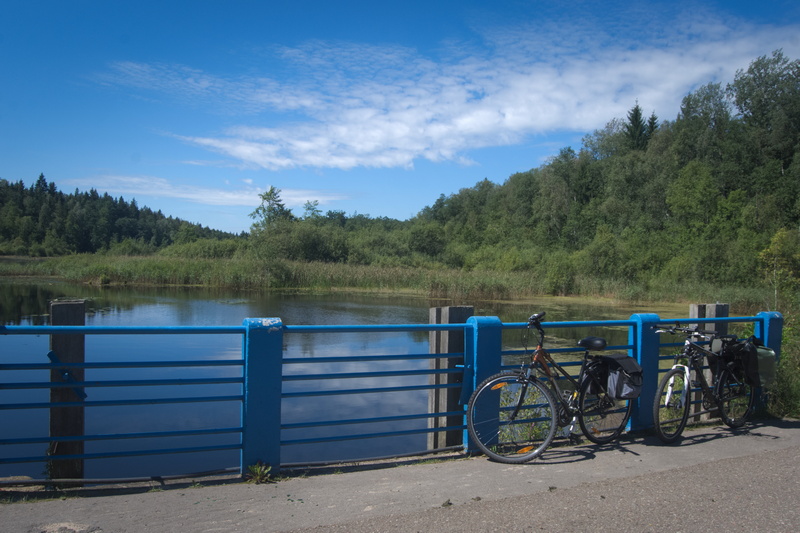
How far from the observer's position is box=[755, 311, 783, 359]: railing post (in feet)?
22.9

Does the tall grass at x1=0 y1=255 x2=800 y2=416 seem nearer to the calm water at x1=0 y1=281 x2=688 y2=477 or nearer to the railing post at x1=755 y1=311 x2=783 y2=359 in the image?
the calm water at x1=0 y1=281 x2=688 y2=477

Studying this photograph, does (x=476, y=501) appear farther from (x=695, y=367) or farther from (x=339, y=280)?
(x=339, y=280)

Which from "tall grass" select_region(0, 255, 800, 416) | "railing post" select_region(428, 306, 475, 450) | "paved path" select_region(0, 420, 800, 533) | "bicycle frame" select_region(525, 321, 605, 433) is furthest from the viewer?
"tall grass" select_region(0, 255, 800, 416)

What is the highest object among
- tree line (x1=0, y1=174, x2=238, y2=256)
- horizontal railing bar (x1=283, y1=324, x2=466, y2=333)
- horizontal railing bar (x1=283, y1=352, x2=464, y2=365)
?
tree line (x1=0, y1=174, x2=238, y2=256)

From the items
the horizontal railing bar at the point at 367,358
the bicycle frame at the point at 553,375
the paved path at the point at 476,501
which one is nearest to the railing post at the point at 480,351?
the horizontal railing bar at the point at 367,358

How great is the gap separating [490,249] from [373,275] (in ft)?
125

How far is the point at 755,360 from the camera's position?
6273 mm

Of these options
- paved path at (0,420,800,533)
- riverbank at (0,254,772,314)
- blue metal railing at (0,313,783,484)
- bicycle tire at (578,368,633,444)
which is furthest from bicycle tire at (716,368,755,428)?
riverbank at (0,254,772,314)

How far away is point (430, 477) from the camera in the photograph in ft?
14.9

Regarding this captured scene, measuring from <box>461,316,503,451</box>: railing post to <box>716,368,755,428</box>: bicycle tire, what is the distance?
8.92 feet

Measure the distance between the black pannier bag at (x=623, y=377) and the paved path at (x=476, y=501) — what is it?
0.54m

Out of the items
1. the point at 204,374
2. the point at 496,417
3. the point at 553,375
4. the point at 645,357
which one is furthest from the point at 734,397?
the point at 204,374

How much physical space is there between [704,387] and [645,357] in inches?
27.7

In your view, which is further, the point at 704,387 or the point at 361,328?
the point at 704,387
